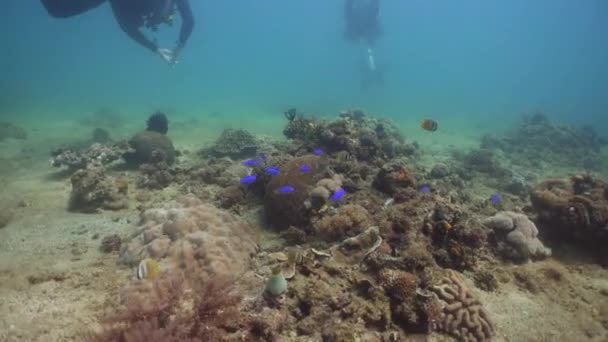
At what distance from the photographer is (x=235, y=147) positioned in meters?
13.8

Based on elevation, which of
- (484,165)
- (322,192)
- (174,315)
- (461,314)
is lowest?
(174,315)

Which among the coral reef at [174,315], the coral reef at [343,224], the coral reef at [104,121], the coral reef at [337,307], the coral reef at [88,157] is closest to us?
the coral reef at [174,315]

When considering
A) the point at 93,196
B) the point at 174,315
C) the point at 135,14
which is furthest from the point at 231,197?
the point at 135,14

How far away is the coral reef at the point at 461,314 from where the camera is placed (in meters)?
4.29

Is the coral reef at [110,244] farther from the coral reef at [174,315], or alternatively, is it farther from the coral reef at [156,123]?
the coral reef at [156,123]

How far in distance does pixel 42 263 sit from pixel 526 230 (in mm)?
8975

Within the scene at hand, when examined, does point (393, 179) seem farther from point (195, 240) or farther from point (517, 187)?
point (517, 187)

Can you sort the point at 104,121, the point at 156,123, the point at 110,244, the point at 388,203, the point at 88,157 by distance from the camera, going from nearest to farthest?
the point at 110,244 → the point at 388,203 → the point at 88,157 → the point at 156,123 → the point at 104,121

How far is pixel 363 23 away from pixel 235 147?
30.6m

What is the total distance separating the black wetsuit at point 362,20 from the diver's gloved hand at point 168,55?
28.7m

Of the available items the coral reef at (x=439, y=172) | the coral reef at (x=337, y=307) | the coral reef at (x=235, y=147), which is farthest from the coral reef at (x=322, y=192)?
the coral reef at (x=235, y=147)

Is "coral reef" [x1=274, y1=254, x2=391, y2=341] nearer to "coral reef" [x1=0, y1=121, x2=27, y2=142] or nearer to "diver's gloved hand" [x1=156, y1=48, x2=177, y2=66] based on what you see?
"diver's gloved hand" [x1=156, y1=48, x2=177, y2=66]

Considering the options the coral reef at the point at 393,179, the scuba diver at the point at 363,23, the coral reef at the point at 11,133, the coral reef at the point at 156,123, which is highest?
the scuba diver at the point at 363,23

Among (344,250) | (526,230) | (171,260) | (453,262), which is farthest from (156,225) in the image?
(526,230)
